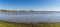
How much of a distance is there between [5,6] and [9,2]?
5 centimetres

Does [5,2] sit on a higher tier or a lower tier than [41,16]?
higher

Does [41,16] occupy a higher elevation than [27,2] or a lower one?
lower

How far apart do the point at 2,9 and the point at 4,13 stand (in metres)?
0.05

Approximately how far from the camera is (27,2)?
2.40 ft

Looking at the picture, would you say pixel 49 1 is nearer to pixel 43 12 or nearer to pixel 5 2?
pixel 43 12

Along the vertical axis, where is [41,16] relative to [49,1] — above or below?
below

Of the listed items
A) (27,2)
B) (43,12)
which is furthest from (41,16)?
(27,2)

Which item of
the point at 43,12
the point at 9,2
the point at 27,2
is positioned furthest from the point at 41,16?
the point at 9,2

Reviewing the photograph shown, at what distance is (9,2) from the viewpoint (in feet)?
2.49

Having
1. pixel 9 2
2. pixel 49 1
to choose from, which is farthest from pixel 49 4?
pixel 9 2

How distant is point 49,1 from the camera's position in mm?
730

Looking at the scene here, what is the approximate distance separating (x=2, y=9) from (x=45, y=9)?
39 centimetres

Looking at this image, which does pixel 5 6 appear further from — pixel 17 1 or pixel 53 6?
pixel 53 6

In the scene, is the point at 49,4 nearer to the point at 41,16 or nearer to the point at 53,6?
the point at 53,6
